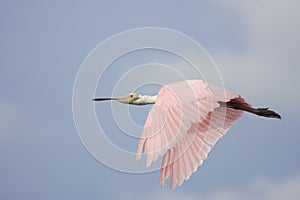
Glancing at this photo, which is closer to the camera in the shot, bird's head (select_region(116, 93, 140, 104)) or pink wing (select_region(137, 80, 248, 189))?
pink wing (select_region(137, 80, 248, 189))

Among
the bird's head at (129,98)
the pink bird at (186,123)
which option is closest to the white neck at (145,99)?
the bird's head at (129,98)

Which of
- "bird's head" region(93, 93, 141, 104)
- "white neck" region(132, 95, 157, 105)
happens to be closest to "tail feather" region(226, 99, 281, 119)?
"white neck" region(132, 95, 157, 105)

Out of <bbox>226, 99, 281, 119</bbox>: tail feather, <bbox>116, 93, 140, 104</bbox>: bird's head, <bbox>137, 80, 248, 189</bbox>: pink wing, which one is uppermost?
<bbox>116, 93, 140, 104</bbox>: bird's head

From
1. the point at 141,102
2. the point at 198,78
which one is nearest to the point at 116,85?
the point at 141,102

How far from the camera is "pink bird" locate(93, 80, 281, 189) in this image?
7160 millimetres

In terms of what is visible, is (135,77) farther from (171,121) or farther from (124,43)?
(171,121)

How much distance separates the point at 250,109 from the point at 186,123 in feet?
4.41

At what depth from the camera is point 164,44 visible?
7852 mm

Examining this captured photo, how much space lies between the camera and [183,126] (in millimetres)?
7199

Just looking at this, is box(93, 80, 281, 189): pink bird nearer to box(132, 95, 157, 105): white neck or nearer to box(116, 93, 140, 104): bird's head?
box(116, 93, 140, 104): bird's head

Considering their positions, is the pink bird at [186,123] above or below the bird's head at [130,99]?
below

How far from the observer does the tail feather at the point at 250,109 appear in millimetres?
8336

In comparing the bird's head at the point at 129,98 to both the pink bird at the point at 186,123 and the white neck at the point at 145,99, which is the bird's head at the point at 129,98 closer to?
the white neck at the point at 145,99

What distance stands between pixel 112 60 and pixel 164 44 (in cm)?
50
